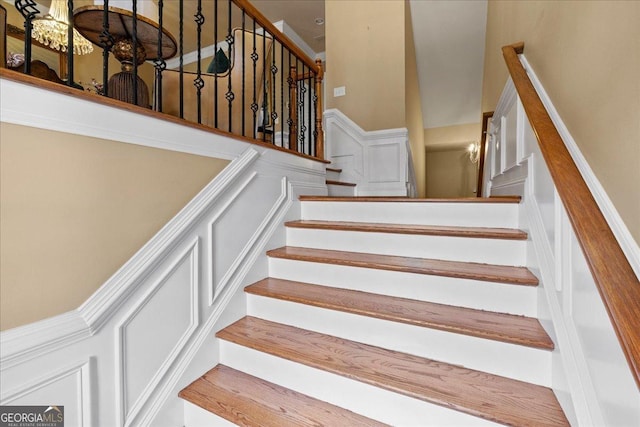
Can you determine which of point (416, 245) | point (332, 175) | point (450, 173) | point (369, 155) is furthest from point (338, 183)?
point (450, 173)

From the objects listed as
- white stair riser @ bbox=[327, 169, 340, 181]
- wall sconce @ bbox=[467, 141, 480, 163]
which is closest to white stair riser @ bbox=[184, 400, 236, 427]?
white stair riser @ bbox=[327, 169, 340, 181]

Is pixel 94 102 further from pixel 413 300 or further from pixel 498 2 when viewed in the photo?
pixel 498 2

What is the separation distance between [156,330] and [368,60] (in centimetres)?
342

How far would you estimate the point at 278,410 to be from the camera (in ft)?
3.54

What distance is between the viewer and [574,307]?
846 mm

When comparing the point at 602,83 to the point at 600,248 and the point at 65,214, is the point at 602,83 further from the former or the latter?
the point at 65,214

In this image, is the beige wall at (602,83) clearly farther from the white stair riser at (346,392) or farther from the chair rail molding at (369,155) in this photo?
the chair rail molding at (369,155)

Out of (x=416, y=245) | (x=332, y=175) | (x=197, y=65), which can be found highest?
(x=197, y=65)

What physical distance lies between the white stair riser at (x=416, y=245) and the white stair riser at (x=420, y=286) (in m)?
0.22

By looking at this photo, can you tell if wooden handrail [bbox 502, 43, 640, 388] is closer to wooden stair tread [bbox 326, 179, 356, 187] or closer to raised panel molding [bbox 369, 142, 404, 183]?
wooden stair tread [bbox 326, 179, 356, 187]

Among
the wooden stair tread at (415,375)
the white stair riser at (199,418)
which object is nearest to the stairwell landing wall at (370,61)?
the wooden stair tread at (415,375)

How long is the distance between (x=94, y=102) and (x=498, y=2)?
3.49 m

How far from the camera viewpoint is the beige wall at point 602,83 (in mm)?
724

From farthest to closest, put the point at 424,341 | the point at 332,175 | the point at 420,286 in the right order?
the point at 332,175 → the point at 420,286 → the point at 424,341
